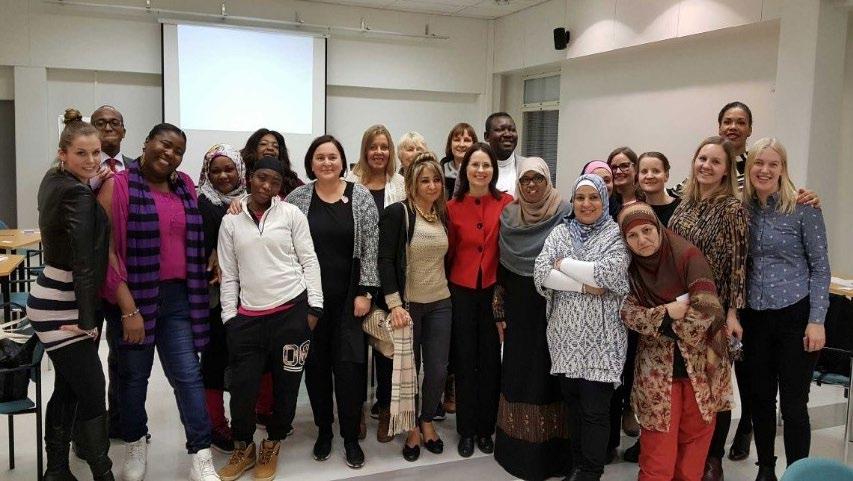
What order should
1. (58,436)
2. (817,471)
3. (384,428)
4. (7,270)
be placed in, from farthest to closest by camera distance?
1. (7,270)
2. (384,428)
3. (58,436)
4. (817,471)

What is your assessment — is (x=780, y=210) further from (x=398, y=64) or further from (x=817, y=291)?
(x=398, y=64)

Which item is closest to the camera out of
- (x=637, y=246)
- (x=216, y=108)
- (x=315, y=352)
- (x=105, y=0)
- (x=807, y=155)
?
(x=637, y=246)

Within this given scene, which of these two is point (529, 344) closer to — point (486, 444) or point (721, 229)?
point (486, 444)

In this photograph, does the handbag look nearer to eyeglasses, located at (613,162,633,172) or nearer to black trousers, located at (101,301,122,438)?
black trousers, located at (101,301,122,438)

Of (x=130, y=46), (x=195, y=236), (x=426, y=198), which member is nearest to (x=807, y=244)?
(x=426, y=198)

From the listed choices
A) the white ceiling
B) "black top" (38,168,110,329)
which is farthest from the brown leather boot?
the white ceiling

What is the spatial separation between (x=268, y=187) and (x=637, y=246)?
5.14 feet

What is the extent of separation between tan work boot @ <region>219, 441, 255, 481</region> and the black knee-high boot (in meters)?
0.64

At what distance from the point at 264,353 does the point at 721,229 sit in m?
2.03

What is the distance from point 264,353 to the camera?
281cm

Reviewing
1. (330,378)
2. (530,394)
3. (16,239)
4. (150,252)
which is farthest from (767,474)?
(16,239)

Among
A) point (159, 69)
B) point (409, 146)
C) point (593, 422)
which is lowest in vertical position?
point (593, 422)

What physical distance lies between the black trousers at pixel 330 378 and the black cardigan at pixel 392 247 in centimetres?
23

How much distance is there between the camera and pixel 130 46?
7590 mm
